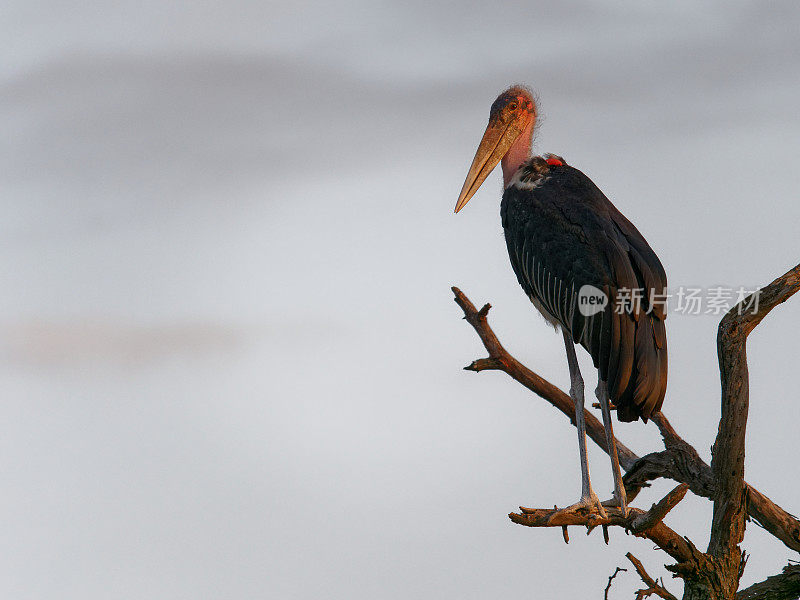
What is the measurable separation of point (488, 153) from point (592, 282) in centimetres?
231

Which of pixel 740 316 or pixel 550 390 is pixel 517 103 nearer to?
pixel 550 390

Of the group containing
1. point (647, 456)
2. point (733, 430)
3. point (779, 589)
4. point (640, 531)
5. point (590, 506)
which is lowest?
point (779, 589)

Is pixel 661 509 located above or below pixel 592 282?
below

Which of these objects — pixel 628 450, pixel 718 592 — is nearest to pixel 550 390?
pixel 628 450

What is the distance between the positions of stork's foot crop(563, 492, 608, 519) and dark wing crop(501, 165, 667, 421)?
69cm

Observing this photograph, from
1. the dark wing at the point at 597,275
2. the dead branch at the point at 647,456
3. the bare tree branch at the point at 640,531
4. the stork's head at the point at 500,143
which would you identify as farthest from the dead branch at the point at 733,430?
the stork's head at the point at 500,143

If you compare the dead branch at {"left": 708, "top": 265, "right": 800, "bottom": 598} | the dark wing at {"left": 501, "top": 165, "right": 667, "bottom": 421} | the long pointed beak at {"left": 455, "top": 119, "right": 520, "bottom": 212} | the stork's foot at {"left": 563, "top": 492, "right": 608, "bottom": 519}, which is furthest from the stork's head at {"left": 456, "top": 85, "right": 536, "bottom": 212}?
the dead branch at {"left": 708, "top": 265, "right": 800, "bottom": 598}

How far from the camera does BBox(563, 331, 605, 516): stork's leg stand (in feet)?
25.9

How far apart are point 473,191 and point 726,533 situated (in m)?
3.90

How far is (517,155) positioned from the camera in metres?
9.70

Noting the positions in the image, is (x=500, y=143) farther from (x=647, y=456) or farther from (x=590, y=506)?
(x=590, y=506)

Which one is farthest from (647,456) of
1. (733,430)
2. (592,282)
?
(592,282)

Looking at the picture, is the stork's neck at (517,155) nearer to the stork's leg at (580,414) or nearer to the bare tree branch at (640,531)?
the stork's leg at (580,414)

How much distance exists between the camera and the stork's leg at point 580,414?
25.9ft
